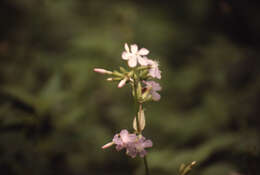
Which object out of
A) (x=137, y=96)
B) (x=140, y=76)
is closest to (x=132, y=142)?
(x=137, y=96)

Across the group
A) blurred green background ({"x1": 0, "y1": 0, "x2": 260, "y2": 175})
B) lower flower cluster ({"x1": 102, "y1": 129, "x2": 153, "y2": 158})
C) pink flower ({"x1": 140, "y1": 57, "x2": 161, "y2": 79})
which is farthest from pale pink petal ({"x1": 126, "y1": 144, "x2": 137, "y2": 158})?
blurred green background ({"x1": 0, "y1": 0, "x2": 260, "y2": 175})

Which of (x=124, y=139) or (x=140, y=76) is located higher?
(x=140, y=76)

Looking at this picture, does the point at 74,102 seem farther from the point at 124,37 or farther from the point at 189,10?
the point at 189,10

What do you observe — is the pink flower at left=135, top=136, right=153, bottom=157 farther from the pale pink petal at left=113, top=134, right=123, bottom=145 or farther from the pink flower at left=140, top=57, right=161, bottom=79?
the pink flower at left=140, top=57, right=161, bottom=79

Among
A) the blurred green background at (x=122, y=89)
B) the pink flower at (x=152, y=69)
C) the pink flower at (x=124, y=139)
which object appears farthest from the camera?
the blurred green background at (x=122, y=89)

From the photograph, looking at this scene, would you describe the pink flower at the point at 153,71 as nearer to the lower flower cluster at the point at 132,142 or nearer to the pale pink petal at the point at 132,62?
the pale pink petal at the point at 132,62

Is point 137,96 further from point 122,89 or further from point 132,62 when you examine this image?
point 122,89

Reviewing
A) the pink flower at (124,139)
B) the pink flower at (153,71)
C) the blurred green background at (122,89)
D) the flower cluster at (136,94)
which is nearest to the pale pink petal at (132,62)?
the flower cluster at (136,94)

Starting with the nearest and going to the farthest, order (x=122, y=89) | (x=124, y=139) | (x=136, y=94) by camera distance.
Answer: (x=124, y=139), (x=136, y=94), (x=122, y=89)
